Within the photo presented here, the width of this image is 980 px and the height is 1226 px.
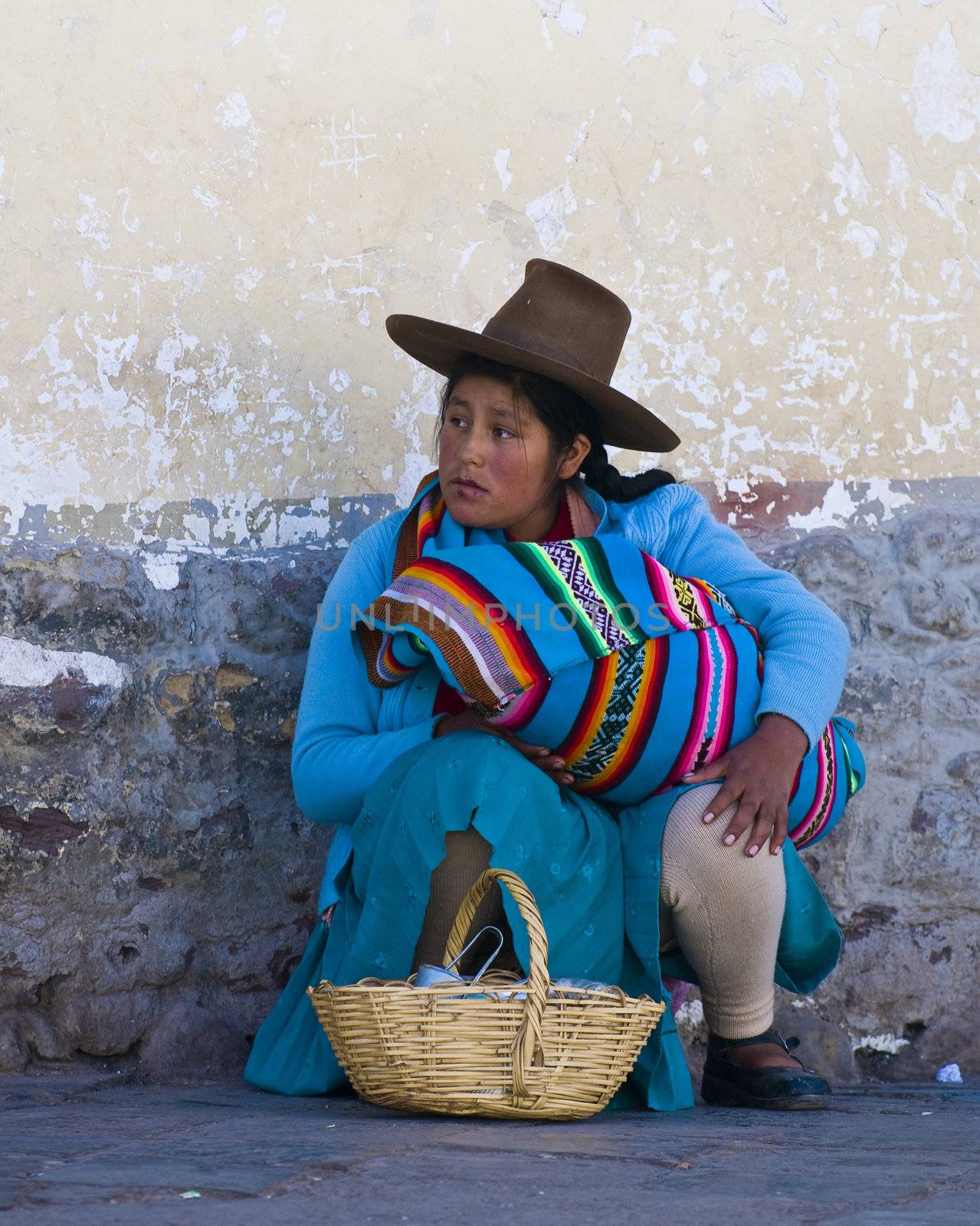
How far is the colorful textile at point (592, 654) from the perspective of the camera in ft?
7.54

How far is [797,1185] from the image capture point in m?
1.54

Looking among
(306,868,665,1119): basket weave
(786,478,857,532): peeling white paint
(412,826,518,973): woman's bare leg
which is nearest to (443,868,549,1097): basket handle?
(306,868,665,1119): basket weave

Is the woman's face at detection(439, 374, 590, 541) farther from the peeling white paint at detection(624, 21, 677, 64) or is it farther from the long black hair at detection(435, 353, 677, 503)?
the peeling white paint at detection(624, 21, 677, 64)

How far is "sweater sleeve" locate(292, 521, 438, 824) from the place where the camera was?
7.96 feet

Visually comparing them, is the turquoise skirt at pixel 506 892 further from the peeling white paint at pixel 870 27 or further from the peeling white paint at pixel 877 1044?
the peeling white paint at pixel 870 27

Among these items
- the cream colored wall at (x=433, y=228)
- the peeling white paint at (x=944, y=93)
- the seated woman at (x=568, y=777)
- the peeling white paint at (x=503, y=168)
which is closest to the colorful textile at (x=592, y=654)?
the seated woman at (x=568, y=777)

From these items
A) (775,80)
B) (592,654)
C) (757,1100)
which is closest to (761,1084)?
(757,1100)

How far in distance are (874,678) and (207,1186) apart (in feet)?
6.90

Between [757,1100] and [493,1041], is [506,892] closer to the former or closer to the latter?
[493,1041]

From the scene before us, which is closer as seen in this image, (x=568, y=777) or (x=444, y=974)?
(x=444, y=974)

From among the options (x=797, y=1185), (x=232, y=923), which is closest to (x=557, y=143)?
(x=232, y=923)

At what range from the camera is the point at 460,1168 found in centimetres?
155

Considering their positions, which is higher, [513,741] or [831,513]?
[831,513]

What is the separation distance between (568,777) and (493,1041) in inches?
22.0
